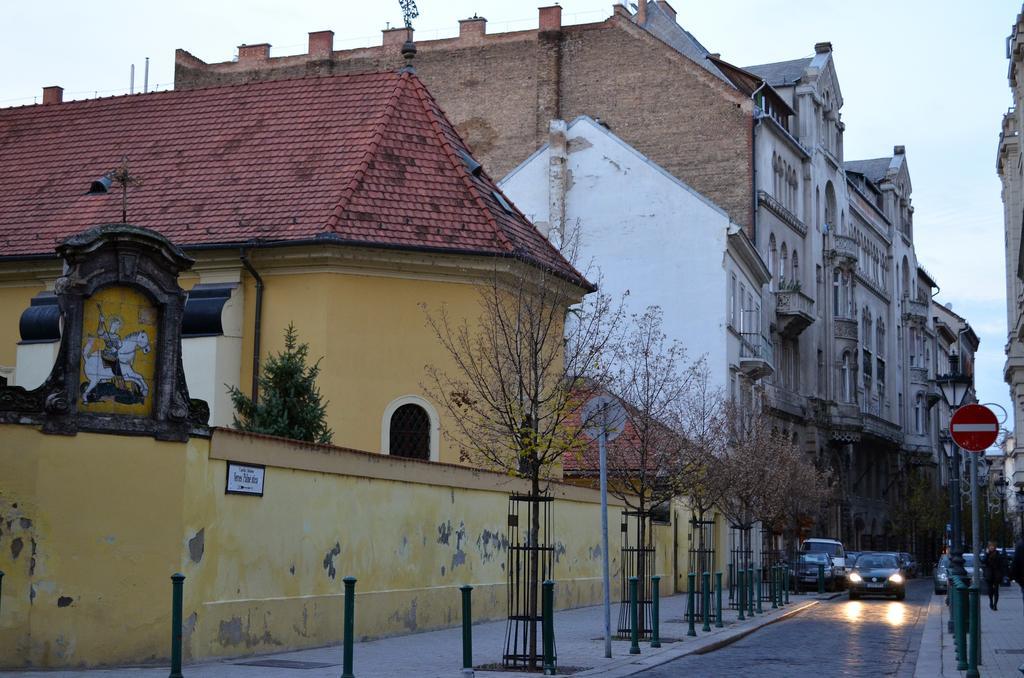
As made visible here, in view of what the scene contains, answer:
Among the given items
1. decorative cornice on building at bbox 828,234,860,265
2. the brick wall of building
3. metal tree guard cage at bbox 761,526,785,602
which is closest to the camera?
metal tree guard cage at bbox 761,526,785,602

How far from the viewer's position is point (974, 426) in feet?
55.6

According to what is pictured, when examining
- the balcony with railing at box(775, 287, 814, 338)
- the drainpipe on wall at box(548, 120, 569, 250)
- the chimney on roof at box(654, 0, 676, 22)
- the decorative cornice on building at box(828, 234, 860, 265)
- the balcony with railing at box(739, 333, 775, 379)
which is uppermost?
the chimney on roof at box(654, 0, 676, 22)

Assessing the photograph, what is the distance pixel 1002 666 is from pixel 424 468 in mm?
8365

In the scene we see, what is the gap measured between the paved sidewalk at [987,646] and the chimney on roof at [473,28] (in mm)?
27200

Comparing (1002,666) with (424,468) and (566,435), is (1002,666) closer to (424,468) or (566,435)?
(566,435)

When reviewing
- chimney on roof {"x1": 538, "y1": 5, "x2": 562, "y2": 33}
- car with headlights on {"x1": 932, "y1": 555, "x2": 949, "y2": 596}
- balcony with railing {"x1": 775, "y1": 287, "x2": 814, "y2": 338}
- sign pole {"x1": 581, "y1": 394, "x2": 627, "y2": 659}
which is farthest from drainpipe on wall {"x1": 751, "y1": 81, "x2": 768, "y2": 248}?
sign pole {"x1": 581, "y1": 394, "x2": 627, "y2": 659}

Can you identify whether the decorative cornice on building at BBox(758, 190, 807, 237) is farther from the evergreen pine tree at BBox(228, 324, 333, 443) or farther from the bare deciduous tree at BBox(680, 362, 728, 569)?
the evergreen pine tree at BBox(228, 324, 333, 443)

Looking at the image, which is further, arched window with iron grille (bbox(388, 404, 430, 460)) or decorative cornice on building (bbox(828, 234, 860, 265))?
decorative cornice on building (bbox(828, 234, 860, 265))

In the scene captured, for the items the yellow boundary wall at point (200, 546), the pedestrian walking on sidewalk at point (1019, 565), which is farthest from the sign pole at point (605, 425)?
the pedestrian walking on sidewalk at point (1019, 565)

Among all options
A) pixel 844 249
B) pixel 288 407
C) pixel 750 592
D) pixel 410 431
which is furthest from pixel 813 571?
pixel 288 407

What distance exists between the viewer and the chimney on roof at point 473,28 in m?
51.3

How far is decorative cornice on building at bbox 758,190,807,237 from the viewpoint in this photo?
5227 centimetres

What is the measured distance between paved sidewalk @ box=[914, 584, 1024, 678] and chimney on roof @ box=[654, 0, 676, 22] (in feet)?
105

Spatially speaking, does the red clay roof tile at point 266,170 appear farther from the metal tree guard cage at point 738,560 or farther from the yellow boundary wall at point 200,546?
the metal tree guard cage at point 738,560
